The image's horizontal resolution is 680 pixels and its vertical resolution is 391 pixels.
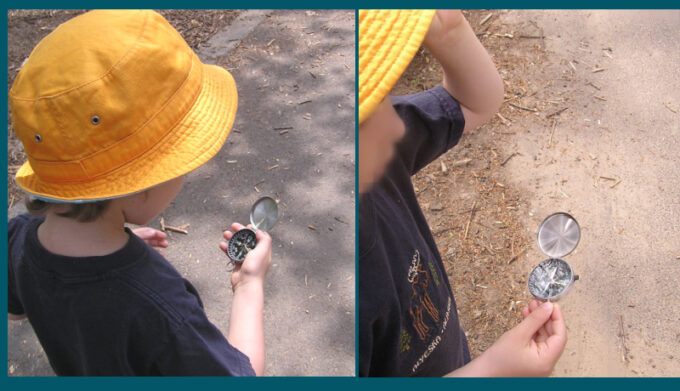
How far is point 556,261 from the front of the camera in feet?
3.28

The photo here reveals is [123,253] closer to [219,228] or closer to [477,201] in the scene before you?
[219,228]

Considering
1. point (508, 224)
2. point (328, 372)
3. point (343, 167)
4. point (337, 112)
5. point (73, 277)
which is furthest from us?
point (337, 112)

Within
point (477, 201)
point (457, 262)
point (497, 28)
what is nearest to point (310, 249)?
point (457, 262)

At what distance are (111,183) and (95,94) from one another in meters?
0.14

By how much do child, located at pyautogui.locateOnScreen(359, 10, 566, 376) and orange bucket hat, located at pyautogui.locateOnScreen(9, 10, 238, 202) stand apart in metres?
0.30

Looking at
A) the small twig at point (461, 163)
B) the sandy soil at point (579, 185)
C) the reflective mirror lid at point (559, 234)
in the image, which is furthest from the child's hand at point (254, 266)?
the small twig at point (461, 163)

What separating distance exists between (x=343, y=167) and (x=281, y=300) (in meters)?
0.74

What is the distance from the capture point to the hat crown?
719 mm

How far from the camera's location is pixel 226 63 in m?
2.89

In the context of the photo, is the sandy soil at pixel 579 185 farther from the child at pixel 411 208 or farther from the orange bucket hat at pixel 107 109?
the orange bucket hat at pixel 107 109

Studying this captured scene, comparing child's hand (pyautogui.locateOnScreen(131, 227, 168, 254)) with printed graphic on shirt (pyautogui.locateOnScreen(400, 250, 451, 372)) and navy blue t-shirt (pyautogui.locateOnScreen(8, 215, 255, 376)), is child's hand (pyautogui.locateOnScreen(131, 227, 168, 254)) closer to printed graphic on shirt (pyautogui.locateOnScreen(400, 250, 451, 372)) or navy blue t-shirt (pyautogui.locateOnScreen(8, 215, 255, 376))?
navy blue t-shirt (pyautogui.locateOnScreen(8, 215, 255, 376))

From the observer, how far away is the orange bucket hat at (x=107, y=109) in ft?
2.37

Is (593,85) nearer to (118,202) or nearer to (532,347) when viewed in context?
(532,347)

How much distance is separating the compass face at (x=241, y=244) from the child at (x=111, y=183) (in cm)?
26
